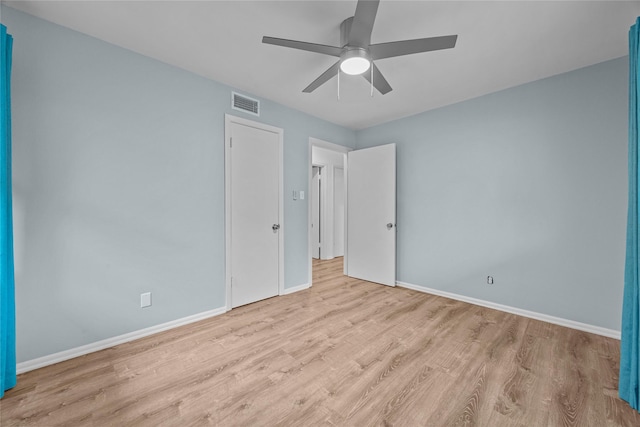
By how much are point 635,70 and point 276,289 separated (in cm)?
371

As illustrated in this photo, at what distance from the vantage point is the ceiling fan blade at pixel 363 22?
1403 mm

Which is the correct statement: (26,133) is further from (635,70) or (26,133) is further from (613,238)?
(613,238)

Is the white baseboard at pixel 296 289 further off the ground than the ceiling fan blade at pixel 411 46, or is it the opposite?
the ceiling fan blade at pixel 411 46

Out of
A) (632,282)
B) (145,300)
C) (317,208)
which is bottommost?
(145,300)

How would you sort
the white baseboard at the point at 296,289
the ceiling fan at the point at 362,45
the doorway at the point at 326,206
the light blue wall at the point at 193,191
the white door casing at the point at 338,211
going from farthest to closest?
the white door casing at the point at 338,211 < the doorway at the point at 326,206 < the white baseboard at the point at 296,289 < the light blue wall at the point at 193,191 < the ceiling fan at the point at 362,45

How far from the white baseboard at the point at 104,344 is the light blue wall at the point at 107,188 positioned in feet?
0.15

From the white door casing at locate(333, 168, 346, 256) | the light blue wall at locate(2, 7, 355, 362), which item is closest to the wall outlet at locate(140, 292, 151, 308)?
the light blue wall at locate(2, 7, 355, 362)

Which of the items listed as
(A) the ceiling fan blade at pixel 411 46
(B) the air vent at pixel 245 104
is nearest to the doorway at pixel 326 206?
(B) the air vent at pixel 245 104

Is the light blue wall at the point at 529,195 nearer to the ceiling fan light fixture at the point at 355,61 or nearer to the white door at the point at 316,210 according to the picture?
the ceiling fan light fixture at the point at 355,61

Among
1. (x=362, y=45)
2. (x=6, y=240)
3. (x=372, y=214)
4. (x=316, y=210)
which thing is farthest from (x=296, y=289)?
(x=362, y=45)

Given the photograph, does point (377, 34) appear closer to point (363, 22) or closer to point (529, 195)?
point (363, 22)

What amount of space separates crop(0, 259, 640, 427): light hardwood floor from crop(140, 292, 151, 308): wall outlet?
31 cm

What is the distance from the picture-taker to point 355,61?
71.4 inches

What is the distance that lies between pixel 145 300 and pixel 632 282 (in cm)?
369
